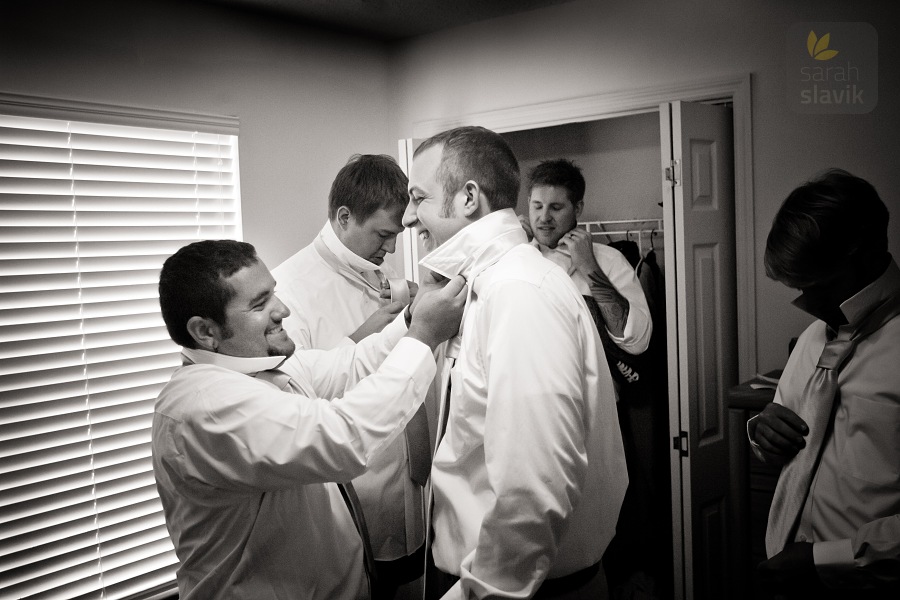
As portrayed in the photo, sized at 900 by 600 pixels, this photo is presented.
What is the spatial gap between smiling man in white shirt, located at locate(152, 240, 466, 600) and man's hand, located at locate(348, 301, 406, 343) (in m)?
0.63

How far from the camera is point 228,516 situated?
60.7 inches

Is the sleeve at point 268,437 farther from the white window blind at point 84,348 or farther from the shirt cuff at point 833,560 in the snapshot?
the white window blind at point 84,348

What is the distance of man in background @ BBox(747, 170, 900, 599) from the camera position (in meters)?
1.35

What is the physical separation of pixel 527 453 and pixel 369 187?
138 cm

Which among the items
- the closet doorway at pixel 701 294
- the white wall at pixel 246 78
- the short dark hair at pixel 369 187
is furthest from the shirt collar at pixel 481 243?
the white wall at pixel 246 78

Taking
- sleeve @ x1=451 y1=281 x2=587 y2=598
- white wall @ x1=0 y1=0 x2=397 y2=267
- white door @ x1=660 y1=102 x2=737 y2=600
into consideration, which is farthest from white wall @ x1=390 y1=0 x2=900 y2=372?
sleeve @ x1=451 y1=281 x2=587 y2=598

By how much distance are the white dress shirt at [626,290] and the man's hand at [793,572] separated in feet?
5.43

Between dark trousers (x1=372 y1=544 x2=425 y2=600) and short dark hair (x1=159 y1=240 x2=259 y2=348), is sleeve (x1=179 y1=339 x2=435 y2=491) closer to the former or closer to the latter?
short dark hair (x1=159 y1=240 x2=259 y2=348)

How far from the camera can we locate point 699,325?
281 centimetres

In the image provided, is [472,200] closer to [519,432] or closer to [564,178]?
[519,432]

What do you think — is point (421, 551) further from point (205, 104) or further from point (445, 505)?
point (205, 104)

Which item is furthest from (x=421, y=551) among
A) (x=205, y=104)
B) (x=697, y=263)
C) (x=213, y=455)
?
(x=205, y=104)

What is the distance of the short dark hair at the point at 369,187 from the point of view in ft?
7.83

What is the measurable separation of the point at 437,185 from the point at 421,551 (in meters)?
1.18
